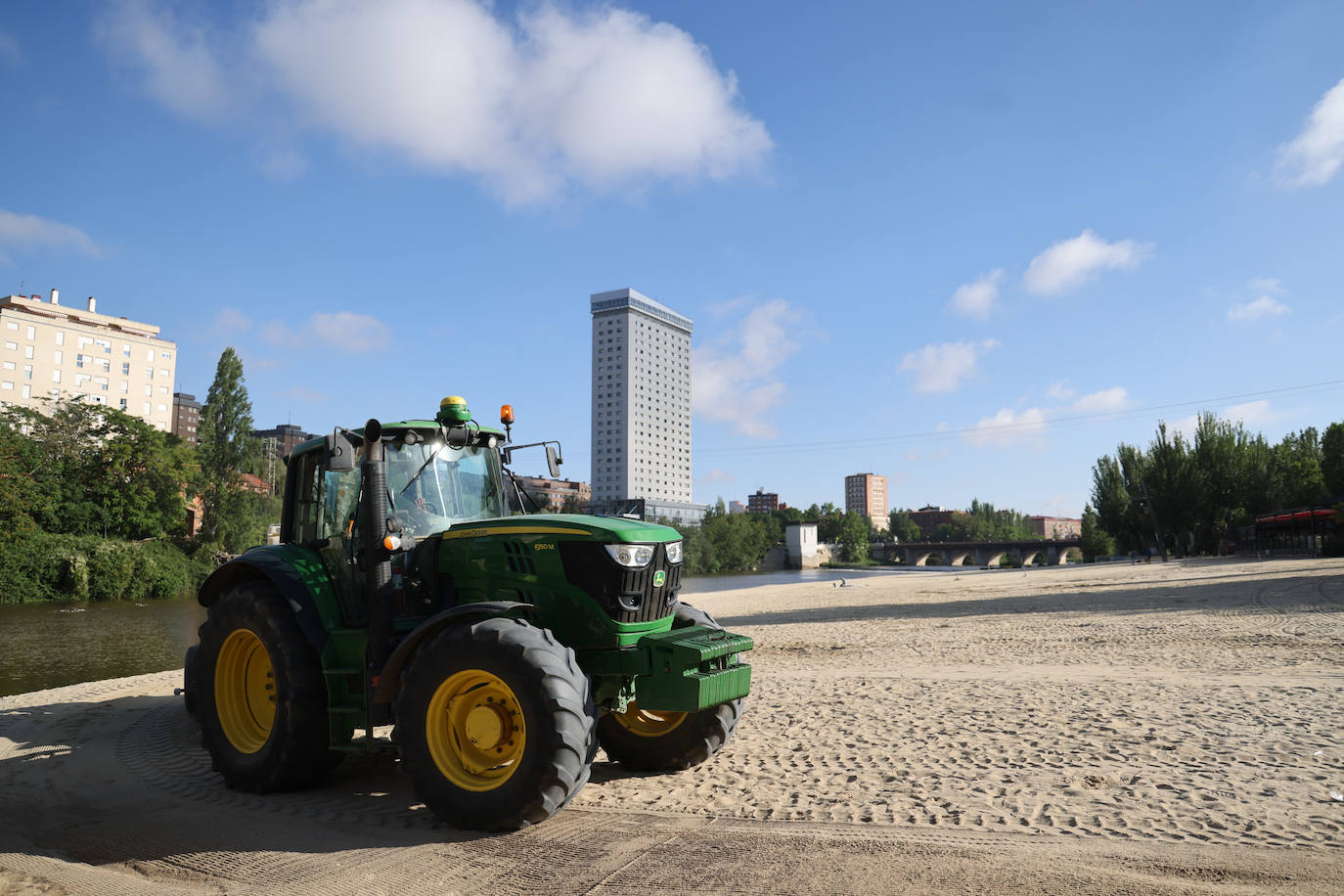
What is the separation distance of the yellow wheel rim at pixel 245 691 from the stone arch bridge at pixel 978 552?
374 ft

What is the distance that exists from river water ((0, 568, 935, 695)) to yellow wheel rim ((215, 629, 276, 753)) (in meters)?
10.7

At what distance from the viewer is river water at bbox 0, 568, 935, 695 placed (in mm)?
15922

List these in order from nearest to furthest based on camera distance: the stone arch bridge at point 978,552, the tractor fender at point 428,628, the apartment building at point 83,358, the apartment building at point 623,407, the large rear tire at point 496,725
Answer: the large rear tire at point 496,725 < the tractor fender at point 428,628 < the apartment building at point 83,358 < the stone arch bridge at point 978,552 < the apartment building at point 623,407

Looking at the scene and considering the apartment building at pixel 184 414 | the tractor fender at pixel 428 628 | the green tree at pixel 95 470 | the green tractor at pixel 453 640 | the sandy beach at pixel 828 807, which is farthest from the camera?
the apartment building at pixel 184 414

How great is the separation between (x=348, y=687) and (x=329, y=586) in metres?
0.85

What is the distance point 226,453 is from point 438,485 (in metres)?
57.2

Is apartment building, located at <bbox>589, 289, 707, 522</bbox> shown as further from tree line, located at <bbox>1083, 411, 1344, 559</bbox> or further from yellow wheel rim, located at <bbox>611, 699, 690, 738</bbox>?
yellow wheel rim, located at <bbox>611, 699, 690, 738</bbox>

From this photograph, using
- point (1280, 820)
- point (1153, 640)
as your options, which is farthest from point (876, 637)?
point (1280, 820)

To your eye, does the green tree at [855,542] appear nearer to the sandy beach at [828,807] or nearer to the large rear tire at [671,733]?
the sandy beach at [828,807]

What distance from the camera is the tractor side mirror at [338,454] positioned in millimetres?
5473

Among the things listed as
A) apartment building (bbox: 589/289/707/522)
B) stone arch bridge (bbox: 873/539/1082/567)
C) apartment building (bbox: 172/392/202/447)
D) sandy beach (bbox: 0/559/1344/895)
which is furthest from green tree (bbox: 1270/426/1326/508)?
apartment building (bbox: 172/392/202/447)

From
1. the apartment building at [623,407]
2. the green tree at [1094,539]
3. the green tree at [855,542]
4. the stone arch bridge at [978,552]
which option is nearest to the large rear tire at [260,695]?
→ the green tree at [1094,539]

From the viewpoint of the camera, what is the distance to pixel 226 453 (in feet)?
182

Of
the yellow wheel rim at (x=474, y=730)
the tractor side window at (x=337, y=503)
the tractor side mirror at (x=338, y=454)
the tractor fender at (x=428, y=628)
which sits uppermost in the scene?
the tractor side mirror at (x=338, y=454)
